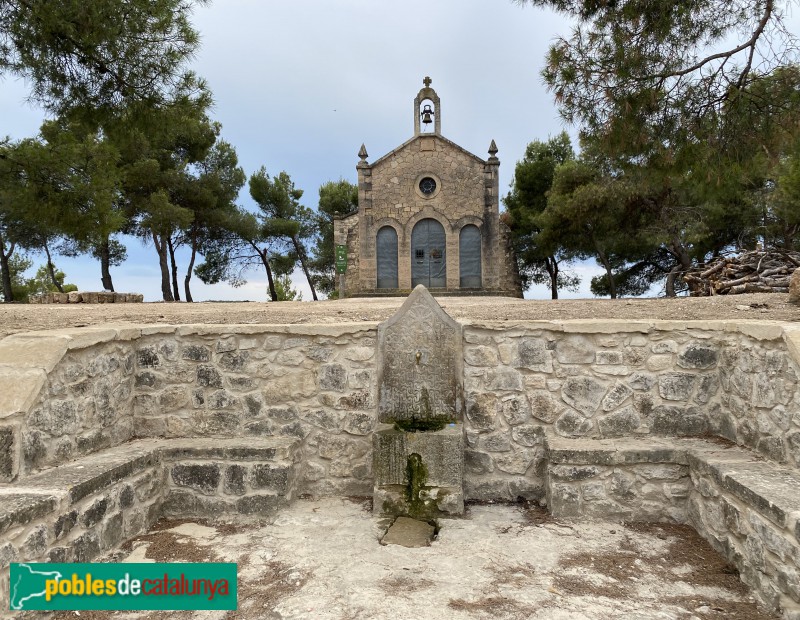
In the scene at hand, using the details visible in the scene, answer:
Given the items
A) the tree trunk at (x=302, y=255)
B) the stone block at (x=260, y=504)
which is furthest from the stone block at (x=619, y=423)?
the tree trunk at (x=302, y=255)

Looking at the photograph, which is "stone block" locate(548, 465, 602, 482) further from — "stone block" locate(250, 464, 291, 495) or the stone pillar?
the stone pillar

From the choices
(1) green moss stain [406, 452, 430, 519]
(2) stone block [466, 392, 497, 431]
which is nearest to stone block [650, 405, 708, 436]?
(2) stone block [466, 392, 497, 431]

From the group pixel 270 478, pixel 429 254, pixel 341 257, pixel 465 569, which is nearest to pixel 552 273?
pixel 429 254

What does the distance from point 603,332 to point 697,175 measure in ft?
11.1

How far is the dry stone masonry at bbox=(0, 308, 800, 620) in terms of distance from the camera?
3.23 metres

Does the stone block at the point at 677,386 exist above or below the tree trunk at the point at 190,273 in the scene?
below

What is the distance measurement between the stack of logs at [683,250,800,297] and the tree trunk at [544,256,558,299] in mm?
11282

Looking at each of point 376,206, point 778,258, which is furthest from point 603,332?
point 376,206

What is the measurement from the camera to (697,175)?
6156mm

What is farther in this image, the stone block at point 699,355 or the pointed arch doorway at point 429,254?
the pointed arch doorway at point 429,254

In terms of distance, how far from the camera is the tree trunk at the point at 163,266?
19750mm

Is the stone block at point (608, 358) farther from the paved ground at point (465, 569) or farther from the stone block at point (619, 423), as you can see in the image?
the paved ground at point (465, 569)

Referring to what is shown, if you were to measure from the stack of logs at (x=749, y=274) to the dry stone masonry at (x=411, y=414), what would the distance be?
19.5ft

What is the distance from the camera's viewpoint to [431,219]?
20.5 metres
